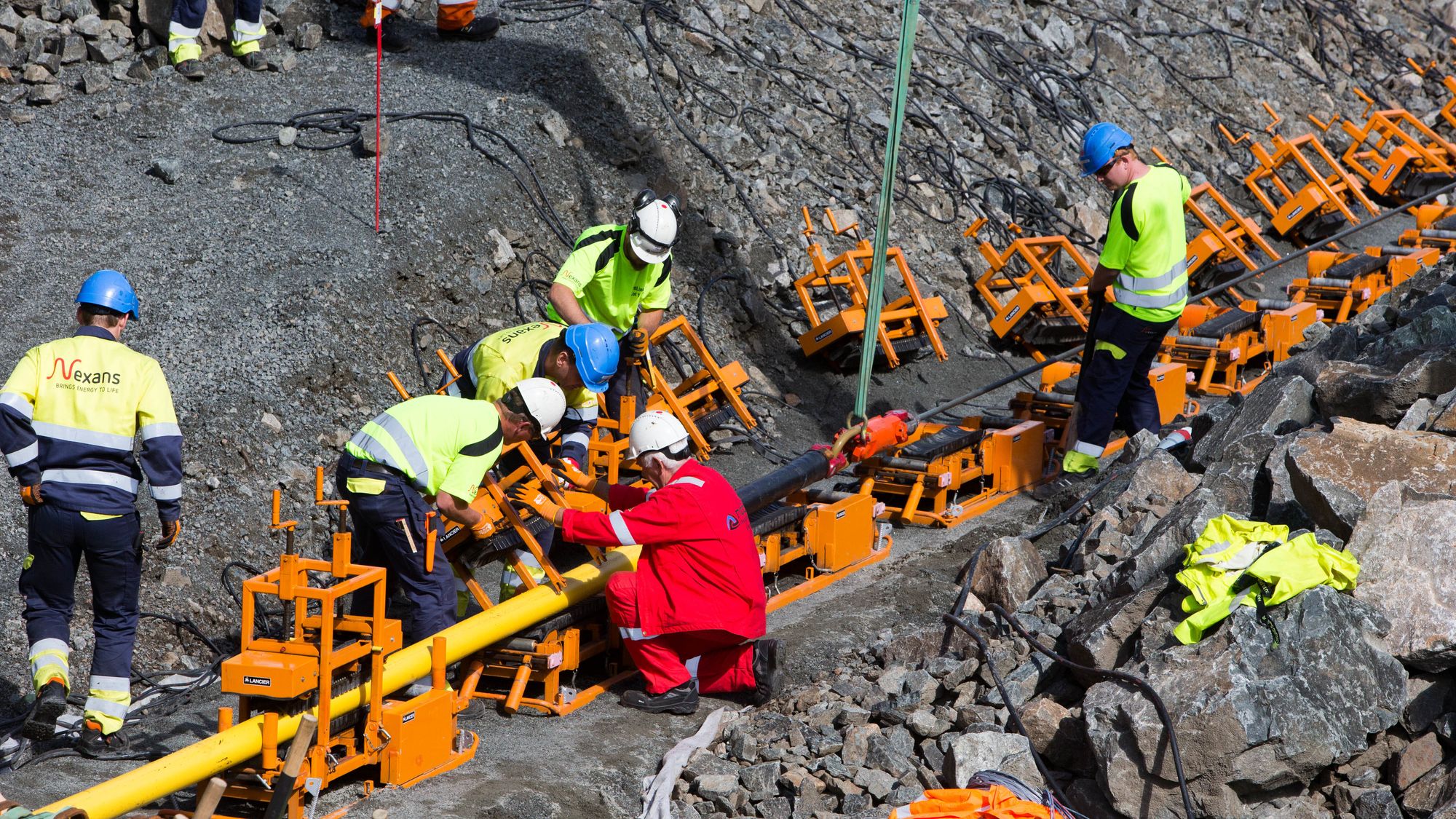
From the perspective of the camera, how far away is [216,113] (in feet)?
32.1

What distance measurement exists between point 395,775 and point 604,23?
805 centimetres

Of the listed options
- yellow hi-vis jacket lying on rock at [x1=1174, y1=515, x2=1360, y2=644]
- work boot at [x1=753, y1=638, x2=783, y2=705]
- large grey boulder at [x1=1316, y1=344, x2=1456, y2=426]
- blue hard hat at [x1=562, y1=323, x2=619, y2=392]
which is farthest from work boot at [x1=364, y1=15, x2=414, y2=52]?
yellow hi-vis jacket lying on rock at [x1=1174, y1=515, x2=1360, y2=644]

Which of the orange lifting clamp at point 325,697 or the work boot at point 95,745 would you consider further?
the work boot at point 95,745

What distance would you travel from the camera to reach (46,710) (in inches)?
191

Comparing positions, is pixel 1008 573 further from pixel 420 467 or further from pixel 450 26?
pixel 450 26

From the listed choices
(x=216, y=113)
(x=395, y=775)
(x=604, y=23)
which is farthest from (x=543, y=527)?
(x=604, y=23)

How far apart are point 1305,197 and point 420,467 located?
1077cm

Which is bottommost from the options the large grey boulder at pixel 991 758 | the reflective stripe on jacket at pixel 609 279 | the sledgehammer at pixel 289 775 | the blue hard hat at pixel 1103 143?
the sledgehammer at pixel 289 775

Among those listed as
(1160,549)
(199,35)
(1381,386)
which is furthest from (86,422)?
(199,35)

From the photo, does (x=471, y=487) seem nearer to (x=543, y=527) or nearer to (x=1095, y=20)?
(x=543, y=527)

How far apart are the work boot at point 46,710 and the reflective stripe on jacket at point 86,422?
26.2 inches

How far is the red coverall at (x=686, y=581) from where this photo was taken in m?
5.20

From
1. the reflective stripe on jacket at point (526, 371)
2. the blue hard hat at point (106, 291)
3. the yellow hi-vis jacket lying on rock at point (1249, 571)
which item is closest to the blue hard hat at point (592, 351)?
the reflective stripe on jacket at point (526, 371)

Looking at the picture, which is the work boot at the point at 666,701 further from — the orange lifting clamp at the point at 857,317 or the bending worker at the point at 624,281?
the orange lifting clamp at the point at 857,317
